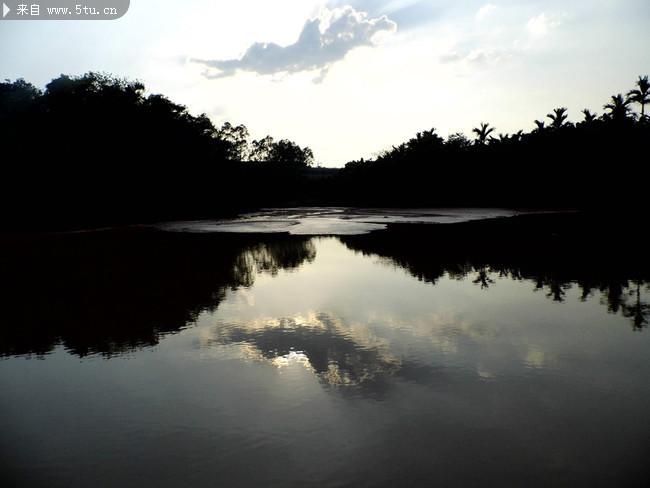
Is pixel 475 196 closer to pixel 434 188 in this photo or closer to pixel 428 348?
pixel 434 188

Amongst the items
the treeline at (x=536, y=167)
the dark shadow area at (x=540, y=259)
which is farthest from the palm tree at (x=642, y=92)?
the dark shadow area at (x=540, y=259)

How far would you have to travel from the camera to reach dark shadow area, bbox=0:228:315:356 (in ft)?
28.2

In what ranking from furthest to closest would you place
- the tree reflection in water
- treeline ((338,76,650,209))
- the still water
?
treeline ((338,76,650,209)), the tree reflection in water, the still water

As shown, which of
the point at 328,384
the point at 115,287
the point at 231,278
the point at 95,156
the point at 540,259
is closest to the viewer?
the point at 328,384

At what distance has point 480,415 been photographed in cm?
511

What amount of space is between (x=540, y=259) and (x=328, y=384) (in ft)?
44.5

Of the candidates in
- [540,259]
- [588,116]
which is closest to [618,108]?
[588,116]

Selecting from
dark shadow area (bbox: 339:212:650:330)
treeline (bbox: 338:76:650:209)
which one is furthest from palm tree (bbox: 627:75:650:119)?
dark shadow area (bbox: 339:212:650:330)

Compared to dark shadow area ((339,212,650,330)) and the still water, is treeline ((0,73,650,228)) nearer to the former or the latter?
dark shadow area ((339,212,650,330))

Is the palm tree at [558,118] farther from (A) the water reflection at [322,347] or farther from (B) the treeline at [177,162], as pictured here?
(A) the water reflection at [322,347]

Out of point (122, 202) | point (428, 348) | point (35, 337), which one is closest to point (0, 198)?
point (122, 202)

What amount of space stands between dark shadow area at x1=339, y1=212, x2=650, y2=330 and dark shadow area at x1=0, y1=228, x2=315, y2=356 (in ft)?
15.8

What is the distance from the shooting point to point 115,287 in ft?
42.2

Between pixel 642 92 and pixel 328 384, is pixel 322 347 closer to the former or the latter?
pixel 328 384
